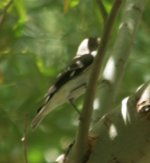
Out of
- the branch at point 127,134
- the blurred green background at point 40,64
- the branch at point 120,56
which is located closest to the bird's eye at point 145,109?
the branch at point 127,134

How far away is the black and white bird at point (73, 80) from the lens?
9.53 ft

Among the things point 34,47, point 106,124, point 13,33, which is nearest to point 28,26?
point 34,47

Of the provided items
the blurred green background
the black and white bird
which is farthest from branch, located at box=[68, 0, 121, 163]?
the black and white bird

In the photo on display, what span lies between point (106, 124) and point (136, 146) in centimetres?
12

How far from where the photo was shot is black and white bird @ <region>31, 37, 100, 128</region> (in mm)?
2906

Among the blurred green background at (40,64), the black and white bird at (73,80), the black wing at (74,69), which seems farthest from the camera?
the black wing at (74,69)

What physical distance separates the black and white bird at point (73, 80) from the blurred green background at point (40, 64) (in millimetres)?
70

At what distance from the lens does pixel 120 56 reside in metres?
2.23

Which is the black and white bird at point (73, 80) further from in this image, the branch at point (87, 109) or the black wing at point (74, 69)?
the branch at point (87, 109)

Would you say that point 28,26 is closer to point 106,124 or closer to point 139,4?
point 139,4

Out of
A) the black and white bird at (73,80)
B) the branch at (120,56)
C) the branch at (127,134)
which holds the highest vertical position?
the branch at (127,134)

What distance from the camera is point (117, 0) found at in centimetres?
131

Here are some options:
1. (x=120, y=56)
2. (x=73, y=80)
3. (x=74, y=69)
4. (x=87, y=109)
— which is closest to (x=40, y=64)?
(x=120, y=56)

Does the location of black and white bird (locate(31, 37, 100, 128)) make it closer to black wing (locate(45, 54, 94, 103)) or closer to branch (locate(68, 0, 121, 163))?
black wing (locate(45, 54, 94, 103))
